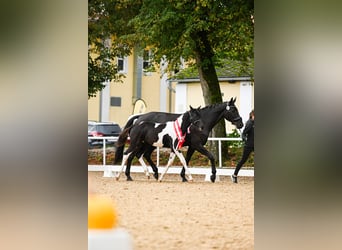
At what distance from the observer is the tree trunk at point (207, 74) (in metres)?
5.37

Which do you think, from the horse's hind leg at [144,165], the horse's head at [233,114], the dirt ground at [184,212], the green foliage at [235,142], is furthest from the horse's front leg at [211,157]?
the horse's hind leg at [144,165]

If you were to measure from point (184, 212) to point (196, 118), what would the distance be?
882mm

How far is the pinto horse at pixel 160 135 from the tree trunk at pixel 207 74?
19 centimetres

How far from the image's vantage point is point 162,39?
5.45 meters

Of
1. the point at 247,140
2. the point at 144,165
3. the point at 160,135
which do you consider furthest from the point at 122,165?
the point at 247,140

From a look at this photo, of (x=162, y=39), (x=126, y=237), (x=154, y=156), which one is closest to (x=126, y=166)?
(x=154, y=156)

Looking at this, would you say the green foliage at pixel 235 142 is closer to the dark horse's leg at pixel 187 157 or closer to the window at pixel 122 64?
the dark horse's leg at pixel 187 157

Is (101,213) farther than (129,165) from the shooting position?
No

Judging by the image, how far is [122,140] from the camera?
5.59 meters

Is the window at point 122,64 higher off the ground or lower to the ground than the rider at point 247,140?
higher

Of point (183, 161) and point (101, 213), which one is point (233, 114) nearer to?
point (183, 161)

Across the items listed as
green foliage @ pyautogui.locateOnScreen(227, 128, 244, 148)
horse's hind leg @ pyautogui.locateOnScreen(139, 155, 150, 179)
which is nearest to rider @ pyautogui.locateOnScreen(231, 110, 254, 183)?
green foliage @ pyautogui.locateOnScreen(227, 128, 244, 148)
